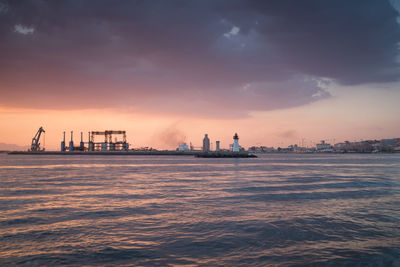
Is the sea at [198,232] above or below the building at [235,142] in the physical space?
below

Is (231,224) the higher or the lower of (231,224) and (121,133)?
the lower

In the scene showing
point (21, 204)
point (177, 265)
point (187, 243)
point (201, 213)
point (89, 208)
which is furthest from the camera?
point (21, 204)

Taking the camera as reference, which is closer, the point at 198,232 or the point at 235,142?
the point at 198,232

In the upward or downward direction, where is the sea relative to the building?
downward

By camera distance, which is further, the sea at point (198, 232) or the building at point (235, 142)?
the building at point (235, 142)

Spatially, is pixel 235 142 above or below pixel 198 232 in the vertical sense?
above

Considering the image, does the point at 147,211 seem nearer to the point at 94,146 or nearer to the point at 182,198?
the point at 182,198

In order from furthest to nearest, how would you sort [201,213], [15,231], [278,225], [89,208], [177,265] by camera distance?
[89,208] < [201,213] < [278,225] < [15,231] < [177,265]

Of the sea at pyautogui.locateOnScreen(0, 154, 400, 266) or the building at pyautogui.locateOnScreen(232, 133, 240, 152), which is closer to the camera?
the sea at pyautogui.locateOnScreen(0, 154, 400, 266)

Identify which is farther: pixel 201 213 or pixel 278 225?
pixel 201 213

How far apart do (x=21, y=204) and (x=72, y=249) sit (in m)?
9.73

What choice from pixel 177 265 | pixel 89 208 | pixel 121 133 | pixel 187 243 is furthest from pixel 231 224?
pixel 121 133

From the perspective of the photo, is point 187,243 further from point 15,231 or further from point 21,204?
point 21,204

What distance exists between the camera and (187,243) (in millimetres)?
8641
